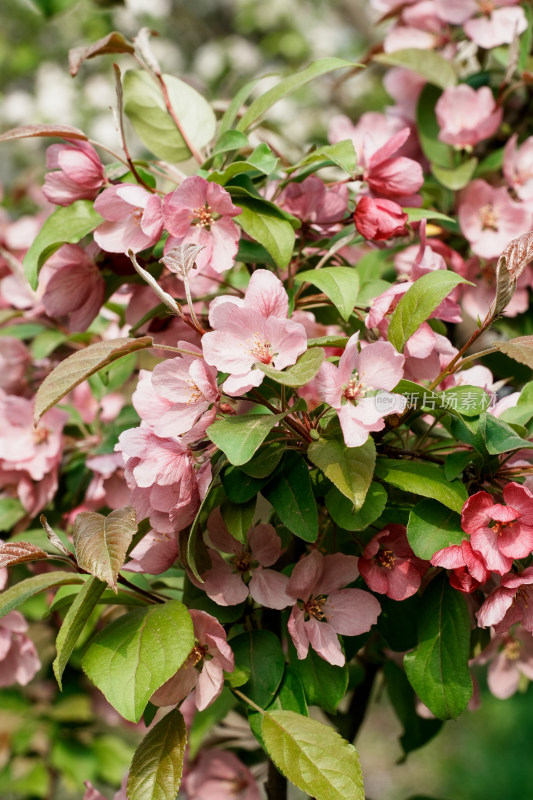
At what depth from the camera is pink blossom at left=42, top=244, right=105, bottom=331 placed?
31.7 inches

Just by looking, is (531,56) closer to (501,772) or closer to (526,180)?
(526,180)

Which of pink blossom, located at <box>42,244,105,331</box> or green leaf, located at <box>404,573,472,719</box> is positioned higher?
pink blossom, located at <box>42,244,105,331</box>

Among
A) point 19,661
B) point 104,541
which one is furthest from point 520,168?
point 19,661

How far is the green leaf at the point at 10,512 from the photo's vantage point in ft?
3.17

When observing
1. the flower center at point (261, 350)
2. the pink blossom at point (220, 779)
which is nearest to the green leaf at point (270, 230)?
the flower center at point (261, 350)

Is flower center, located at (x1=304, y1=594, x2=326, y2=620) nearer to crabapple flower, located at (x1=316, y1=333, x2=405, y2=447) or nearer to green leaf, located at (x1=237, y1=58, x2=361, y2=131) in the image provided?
crabapple flower, located at (x1=316, y1=333, x2=405, y2=447)

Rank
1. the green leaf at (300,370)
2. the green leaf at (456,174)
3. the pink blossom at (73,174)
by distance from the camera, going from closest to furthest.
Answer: the green leaf at (300,370)
the pink blossom at (73,174)
the green leaf at (456,174)

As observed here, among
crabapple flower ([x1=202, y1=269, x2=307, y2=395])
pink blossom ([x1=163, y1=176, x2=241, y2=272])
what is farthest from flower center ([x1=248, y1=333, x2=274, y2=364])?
pink blossom ([x1=163, y1=176, x2=241, y2=272])

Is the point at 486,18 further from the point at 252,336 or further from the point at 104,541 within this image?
the point at 104,541

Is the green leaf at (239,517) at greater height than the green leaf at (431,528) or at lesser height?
greater

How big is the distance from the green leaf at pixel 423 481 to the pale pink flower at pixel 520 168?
1.56ft

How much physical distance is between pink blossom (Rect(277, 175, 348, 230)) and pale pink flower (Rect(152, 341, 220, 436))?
0.24 m

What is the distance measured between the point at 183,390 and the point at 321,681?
0.87 ft

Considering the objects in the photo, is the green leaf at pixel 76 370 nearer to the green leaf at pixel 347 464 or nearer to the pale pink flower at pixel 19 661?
the green leaf at pixel 347 464
